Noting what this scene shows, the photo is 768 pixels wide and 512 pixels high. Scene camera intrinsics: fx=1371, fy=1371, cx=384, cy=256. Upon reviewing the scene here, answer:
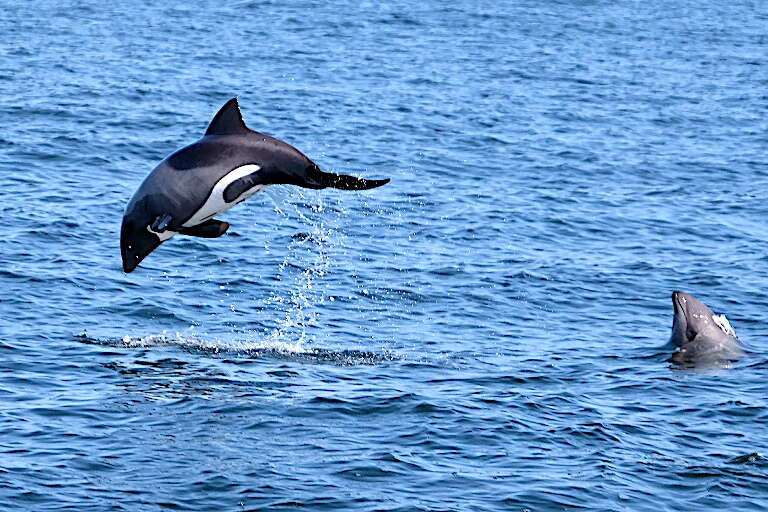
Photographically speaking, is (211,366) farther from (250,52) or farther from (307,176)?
(250,52)

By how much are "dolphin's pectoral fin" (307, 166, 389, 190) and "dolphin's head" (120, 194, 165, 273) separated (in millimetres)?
2467

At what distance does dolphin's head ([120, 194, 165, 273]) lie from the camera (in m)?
18.8

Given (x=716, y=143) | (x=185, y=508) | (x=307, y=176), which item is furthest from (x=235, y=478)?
(x=716, y=143)

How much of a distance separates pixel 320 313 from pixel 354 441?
808 cm

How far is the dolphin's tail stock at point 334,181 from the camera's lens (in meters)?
17.1

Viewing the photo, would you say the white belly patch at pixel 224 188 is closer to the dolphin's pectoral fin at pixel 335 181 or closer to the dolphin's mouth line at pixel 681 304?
the dolphin's pectoral fin at pixel 335 181

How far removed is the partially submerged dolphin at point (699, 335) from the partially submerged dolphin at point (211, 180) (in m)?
10.9

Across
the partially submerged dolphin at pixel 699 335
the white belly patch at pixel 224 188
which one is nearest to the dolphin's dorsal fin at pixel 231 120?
the white belly patch at pixel 224 188

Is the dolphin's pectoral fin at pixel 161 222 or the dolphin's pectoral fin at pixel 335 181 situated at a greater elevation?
the dolphin's pectoral fin at pixel 335 181

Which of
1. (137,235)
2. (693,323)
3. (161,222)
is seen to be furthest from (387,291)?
(161,222)

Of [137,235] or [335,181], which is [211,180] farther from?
[335,181]

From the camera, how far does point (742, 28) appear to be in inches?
3140

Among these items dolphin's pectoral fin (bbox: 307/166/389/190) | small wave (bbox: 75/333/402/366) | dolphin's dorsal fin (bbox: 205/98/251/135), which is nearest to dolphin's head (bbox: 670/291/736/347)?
small wave (bbox: 75/333/402/366)

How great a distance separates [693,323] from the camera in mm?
26844
